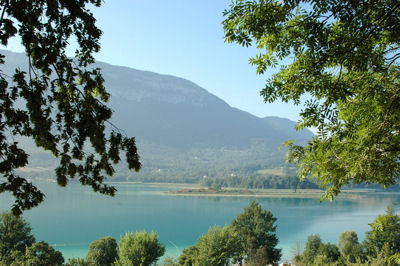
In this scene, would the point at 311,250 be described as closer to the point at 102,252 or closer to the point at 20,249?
the point at 102,252

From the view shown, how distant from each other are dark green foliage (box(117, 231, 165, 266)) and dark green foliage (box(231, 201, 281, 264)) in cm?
1028

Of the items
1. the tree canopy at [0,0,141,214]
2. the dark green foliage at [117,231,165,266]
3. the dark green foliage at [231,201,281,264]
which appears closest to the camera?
the tree canopy at [0,0,141,214]

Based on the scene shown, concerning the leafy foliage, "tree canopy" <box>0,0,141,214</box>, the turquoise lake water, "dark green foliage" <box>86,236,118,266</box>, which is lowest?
the turquoise lake water

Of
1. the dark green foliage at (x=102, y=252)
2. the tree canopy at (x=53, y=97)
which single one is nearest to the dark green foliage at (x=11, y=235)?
the dark green foliage at (x=102, y=252)

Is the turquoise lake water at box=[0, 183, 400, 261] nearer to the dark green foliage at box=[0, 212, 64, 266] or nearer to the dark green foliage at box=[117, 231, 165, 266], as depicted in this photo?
the dark green foliage at box=[0, 212, 64, 266]

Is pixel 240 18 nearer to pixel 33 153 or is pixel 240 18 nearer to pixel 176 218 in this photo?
pixel 176 218

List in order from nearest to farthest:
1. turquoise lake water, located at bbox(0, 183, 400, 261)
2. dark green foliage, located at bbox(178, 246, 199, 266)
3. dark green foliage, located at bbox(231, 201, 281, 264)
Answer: dark green foliage, located at bbox(178, 246, 199, 266)
dark green foliage, located at bbox(231, 201, 281, 264)
turquoise lake water, located at bbox(0, 183, 400, 261)

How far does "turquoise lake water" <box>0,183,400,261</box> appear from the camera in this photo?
45.2 metres

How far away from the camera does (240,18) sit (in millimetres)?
4074

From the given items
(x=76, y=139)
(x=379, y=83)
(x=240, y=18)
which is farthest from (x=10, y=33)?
(x=379, y=83)

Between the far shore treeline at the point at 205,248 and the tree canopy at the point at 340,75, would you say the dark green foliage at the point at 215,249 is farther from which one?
the tree canopy at the point at 340,75

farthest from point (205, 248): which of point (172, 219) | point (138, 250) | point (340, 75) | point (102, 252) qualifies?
point (172, 219)

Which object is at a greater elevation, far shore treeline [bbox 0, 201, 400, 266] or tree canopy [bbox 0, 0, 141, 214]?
tree canopy [bbox 0, 0, 141, 214]

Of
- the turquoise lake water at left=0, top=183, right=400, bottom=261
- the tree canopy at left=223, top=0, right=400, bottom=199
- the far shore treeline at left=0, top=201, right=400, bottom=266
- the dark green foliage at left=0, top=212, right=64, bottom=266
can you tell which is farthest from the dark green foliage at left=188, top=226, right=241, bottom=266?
the tree canopy at left=223, top=0, right=400, bottom=199
